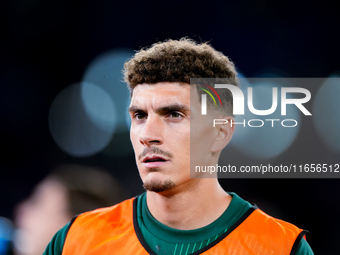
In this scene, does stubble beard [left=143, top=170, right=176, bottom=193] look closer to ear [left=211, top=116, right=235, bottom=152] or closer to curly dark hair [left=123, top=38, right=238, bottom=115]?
ear [left=211, top=116, right=235, bottom=152]

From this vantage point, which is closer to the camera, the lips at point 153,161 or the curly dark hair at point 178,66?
the lips at point 153,161

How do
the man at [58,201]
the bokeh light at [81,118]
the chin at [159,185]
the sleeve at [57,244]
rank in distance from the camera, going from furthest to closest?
the bokeh light at [81,118]
the man at [58,201]
the sleeve at [57,244]
the chin at [159,185]

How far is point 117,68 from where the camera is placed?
167 inches

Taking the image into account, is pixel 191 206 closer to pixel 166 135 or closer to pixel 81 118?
pixel 166 135

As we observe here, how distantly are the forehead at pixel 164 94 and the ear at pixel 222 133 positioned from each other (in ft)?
1.09

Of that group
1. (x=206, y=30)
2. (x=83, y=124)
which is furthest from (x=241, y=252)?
(x=206, y=30)

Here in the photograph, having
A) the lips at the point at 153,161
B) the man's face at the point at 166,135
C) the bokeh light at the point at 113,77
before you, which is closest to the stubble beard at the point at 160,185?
the man's face at the point at 166,135

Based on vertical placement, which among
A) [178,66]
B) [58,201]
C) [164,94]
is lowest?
[58,201]

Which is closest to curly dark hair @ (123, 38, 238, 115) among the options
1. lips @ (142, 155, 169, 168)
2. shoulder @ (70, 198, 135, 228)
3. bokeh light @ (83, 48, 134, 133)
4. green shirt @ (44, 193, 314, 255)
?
lips @ (142, 155, 169, 168)

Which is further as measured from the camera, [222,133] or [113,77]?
[113,77]

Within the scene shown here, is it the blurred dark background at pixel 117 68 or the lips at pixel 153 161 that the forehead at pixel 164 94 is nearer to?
the lips at pixel 153 161

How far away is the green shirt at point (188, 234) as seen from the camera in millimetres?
1807

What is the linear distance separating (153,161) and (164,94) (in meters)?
0.44

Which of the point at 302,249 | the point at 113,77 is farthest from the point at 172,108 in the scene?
the point at 113,77
